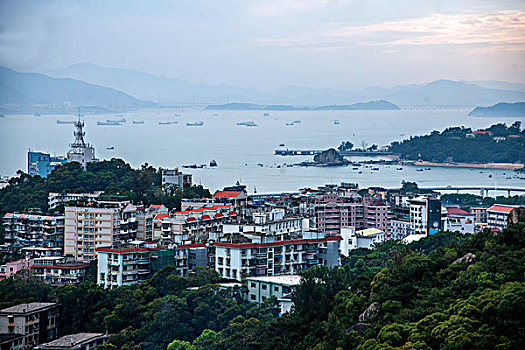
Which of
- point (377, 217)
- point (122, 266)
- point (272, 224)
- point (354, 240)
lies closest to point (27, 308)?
point (122, 266)

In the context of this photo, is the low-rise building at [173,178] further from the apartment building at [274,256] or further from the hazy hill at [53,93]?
the apartment building at [274,256]

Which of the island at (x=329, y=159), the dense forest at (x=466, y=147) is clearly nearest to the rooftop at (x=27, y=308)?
the island at (x=329, y=159)

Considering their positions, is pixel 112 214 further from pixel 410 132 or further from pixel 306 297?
pixel 410 132

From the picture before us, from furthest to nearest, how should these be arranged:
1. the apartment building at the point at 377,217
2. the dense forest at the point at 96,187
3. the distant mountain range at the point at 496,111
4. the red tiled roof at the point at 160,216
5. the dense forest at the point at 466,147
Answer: the distant mountain range at the point at 496,111, the dense forest at the point at 466,147, the apartment building at the point at 377,217, the dense forest at the point at 96,187, the red tiled roof at the point at 160,216

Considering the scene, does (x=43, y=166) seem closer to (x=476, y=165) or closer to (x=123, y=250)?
(x=123, y=250)

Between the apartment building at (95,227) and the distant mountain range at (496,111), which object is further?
the distant mountain range at (496,111)

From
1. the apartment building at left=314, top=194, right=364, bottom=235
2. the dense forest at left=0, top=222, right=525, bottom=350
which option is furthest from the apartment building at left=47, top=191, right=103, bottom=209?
the dense forest at left=0, top=222, right=525, bottom=350

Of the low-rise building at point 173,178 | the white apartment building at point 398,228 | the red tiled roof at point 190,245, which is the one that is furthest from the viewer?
the low-rise building at point 173,178

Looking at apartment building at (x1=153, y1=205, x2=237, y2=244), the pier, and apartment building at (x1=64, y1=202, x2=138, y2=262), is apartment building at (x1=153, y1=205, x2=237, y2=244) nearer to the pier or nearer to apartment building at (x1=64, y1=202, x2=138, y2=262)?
apartment building at (x1=64, y1=202, x2=138, y2=262)
